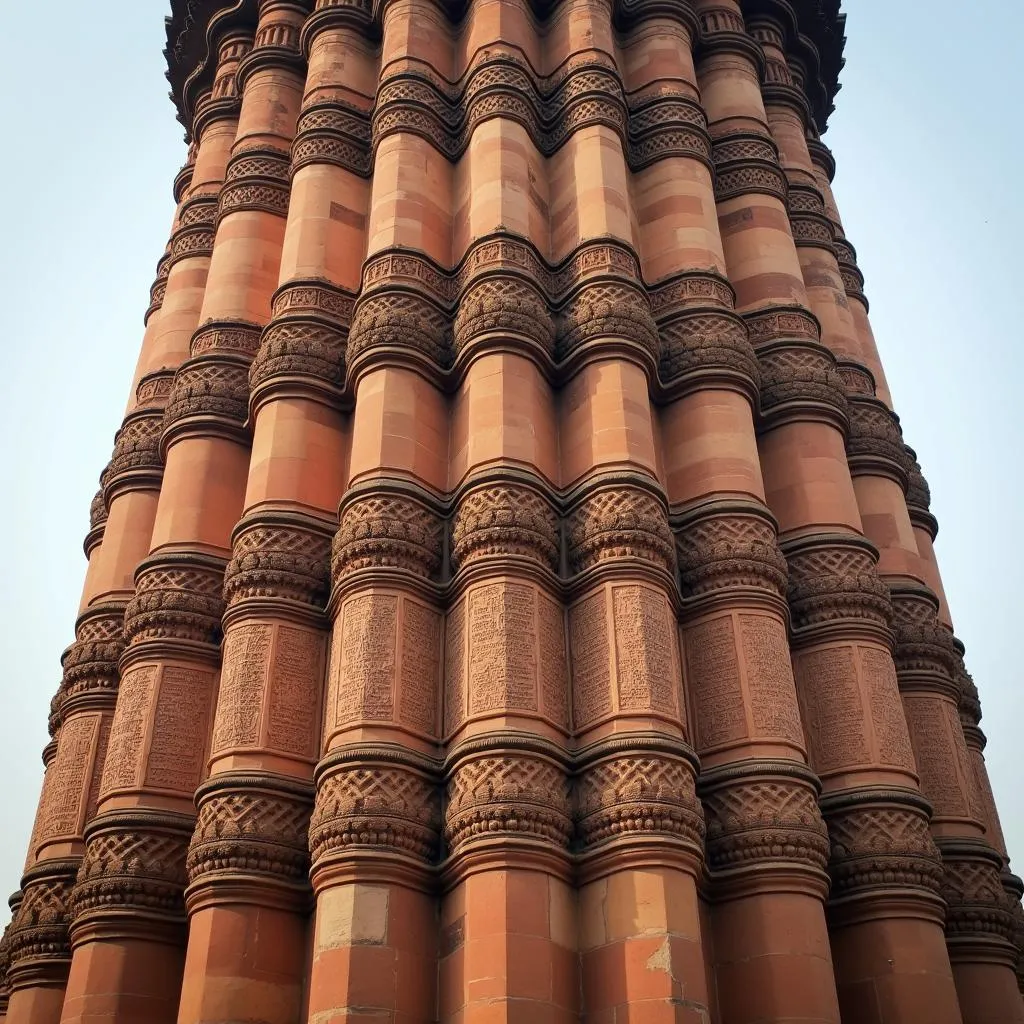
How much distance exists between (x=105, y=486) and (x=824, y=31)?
36.9 feet

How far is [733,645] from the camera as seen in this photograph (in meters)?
8.37

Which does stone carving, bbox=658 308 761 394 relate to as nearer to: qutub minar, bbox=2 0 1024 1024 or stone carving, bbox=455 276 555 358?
qutub minar, bbox=2 0 1024 1024

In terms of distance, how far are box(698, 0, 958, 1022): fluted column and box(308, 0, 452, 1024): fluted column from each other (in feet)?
9.04

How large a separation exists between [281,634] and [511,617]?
5.70ft

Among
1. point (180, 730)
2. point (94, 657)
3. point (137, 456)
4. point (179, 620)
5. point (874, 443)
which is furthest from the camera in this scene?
point (137, 456)

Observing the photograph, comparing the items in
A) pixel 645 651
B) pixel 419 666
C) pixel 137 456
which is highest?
pixel 137 456

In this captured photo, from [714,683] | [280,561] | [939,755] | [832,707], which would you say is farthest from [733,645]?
[280,561]

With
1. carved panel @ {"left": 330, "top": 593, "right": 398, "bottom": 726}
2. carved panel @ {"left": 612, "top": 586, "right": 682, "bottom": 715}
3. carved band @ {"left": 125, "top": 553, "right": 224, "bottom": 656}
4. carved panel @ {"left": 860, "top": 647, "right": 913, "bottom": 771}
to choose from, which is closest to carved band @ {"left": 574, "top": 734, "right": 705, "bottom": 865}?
carved panel @ {"left": 612, "top": 586, "right": 682, "bottom": 715}

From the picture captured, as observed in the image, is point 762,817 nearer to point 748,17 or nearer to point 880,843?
point 880,843

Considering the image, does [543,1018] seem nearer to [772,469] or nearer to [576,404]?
[576,404]

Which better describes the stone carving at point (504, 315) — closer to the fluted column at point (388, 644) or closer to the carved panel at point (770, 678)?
the fluted column at point (388, 644)

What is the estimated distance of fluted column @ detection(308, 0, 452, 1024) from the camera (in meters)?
6.72

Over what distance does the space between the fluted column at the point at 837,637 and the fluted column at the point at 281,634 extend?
3478 mm

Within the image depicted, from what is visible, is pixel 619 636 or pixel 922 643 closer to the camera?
pixel 619 636
